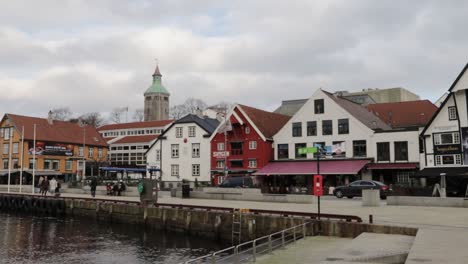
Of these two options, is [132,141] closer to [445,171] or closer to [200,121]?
[200,121]

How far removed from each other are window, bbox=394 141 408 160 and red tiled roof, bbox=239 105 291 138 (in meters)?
15.7

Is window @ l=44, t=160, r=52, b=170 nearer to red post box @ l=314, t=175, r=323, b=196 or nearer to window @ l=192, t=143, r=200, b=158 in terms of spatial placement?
window @ l=192, t=143, r=200, b=158

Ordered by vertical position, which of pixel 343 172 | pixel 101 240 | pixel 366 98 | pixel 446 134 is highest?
pixel 366 98

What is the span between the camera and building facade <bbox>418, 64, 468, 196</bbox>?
4244cm

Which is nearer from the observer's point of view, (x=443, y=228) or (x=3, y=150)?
(x=443, y=228)

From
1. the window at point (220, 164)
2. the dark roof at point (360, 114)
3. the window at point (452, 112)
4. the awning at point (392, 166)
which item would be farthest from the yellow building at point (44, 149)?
the window at point (452, 112)

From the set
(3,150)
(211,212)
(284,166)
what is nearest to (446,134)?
(284,166)

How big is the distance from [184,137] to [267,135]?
536 inches

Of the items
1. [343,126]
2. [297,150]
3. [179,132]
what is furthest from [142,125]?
[343,126]

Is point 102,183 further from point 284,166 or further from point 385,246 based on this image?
point 385,246

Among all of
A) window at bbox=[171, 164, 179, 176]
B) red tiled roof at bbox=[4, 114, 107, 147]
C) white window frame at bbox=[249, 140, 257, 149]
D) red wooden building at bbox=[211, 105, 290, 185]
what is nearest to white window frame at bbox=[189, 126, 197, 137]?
red wooden building at bbox=[211, 105, 290, 185]

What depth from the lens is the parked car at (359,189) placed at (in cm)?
3766

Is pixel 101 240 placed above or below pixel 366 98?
below

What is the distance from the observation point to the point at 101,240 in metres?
26.4
